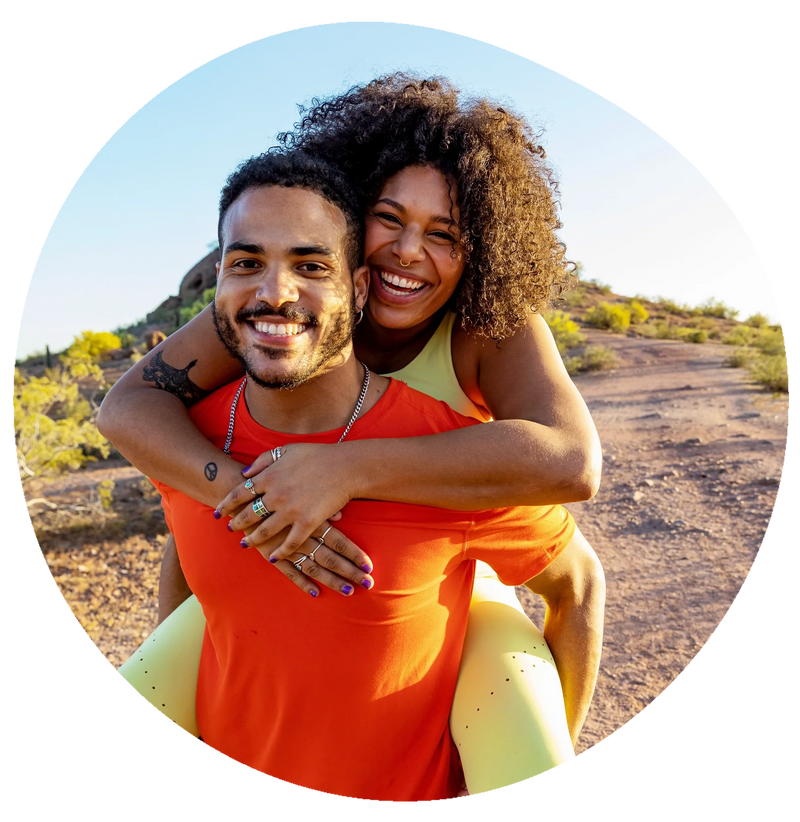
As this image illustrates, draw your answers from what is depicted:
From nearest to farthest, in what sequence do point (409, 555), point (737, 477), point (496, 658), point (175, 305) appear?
point (409, 555), point (496, 658), point (737, 477), point (175, 305)

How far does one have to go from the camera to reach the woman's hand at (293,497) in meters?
1.70

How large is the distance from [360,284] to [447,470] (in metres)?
0.65

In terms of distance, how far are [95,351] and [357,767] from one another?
15445 mm

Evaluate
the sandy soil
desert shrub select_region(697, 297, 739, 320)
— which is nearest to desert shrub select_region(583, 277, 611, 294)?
desert shrub select_region(697, 297, 739, 320)

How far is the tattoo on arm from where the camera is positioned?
7.45ft

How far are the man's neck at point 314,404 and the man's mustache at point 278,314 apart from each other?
0.17 m

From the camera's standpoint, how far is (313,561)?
1.73 metres

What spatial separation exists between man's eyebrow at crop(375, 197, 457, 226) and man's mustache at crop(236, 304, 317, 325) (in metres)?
0.57

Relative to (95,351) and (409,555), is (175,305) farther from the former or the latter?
(409,555)

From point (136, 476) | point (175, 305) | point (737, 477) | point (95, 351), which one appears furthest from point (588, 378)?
point (175, 305)

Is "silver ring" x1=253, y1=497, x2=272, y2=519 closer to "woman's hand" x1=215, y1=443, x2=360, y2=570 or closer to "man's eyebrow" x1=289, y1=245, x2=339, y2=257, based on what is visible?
"woman's hand" x1=215, y1=443, x2=360, y2=570

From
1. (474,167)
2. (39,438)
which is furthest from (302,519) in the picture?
(39,438)

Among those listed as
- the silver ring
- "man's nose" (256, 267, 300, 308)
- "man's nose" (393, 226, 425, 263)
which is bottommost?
the silver ring

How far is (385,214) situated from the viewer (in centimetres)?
216
